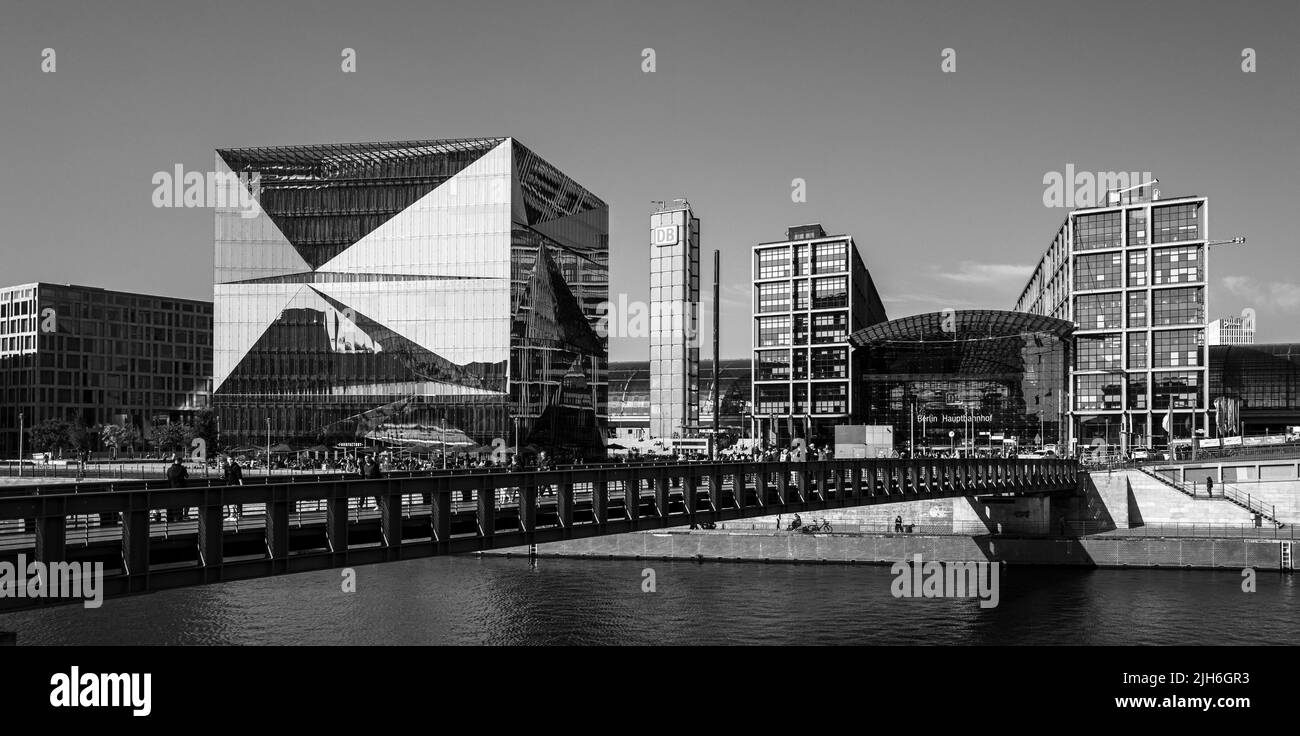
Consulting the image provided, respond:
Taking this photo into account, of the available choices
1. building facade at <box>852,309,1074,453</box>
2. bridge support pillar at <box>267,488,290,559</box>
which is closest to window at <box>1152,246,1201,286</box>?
building facade at <box>852,309,1074,453</box>

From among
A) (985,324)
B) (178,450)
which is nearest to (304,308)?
(178,450)

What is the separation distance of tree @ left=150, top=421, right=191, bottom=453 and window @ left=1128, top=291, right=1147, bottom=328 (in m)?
115

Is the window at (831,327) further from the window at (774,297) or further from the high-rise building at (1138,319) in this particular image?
the high-rise building at (1138,319)

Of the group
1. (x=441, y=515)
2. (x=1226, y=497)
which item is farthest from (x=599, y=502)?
(x=1226, y=497)

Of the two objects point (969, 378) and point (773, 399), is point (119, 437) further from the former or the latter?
point (969, 378)

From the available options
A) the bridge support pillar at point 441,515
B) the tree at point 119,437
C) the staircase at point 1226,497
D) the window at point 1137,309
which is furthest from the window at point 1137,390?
the tree at point 119,437

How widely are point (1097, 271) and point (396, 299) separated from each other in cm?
8741

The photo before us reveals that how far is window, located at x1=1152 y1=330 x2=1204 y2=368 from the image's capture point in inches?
5084

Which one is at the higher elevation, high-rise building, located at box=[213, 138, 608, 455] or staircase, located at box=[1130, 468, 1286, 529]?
high-rise building, located at box=[213, 138, 608, 455]

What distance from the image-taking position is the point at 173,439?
12369cm

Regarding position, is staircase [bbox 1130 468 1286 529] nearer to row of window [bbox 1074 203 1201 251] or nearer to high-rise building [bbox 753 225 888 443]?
row of window [bbox 1074 203 1201 251]
